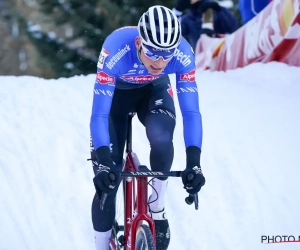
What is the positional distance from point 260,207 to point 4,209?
90.3 inches

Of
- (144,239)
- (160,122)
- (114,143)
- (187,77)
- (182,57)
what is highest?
(182,57)

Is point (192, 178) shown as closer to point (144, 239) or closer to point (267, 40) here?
point (144, 239)

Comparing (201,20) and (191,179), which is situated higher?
(201,20)

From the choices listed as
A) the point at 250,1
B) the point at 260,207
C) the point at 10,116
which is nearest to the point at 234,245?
the point at 260,207

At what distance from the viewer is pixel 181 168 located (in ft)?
20.0

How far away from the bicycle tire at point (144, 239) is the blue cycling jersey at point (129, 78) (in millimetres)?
568

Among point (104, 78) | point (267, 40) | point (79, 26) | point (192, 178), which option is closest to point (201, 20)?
point (267, 40)

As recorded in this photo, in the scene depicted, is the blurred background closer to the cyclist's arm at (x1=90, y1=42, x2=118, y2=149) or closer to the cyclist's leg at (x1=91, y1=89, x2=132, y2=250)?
the cyclist's leg at (x1=91, y1=89, x2=132, y2=250)

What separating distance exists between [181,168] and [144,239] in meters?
2.54

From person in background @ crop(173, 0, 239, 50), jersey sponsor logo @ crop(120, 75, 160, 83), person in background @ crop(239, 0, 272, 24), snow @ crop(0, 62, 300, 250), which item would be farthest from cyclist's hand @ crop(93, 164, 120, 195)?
person in background @ crop(173, 0, 239, 50)

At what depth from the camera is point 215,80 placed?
8.68m

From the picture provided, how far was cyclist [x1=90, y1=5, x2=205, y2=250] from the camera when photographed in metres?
3.60

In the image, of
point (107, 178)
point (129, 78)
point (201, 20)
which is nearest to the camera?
point (107, 178)

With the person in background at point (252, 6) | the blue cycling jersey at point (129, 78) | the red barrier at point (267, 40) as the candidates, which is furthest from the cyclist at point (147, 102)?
the person in background at point (252, 6)
